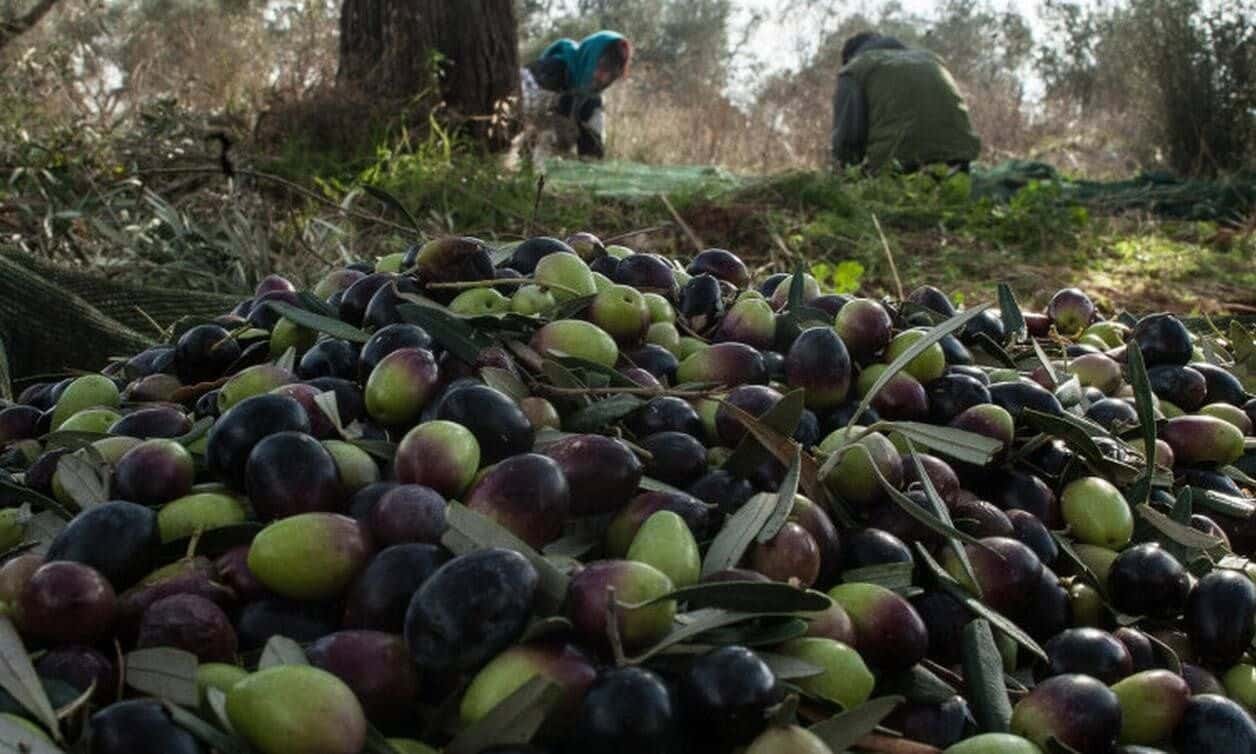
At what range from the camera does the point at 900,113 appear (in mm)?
7664

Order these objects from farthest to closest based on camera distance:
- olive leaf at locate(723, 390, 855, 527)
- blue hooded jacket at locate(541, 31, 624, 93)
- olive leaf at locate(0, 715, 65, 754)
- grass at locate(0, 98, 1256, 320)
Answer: blue hooded jacket at locate(541, 31, 624, 93), grass at locate(0, 98, 1256, 320), olive leaf at locate(723, 390, 855, 527), olive leaf at locate(0, 715, 65, 754)

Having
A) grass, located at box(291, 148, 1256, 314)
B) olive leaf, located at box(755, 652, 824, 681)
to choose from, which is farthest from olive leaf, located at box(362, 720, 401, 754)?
grass, located at box(291, 148, 1256, 314)

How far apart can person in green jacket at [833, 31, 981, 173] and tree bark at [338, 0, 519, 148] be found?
2.65 metres

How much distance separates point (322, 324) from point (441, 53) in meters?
4.71

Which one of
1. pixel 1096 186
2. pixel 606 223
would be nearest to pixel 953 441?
pixel 606 223

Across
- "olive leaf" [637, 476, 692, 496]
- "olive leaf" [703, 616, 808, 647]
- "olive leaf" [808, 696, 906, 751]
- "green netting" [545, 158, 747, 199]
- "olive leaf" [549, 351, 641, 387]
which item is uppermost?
"green netting" [545, 158, 747, 199]

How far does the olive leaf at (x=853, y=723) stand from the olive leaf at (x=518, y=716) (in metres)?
0.17

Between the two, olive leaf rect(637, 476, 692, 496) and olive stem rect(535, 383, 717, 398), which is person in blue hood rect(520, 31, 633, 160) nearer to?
olive stem rect(535, 383, 717, 398)

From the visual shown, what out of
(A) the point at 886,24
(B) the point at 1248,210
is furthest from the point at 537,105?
(A) the point at 886,24

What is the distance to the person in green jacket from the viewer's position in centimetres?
754

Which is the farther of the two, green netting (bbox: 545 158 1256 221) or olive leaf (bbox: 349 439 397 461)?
green netting (bbox: 545 158 1256 221)

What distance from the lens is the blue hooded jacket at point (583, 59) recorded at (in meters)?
10.3

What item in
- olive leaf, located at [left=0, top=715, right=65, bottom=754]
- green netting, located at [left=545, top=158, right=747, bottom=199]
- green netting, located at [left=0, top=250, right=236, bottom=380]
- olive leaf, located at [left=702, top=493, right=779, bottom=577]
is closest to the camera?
olive leaf, located at [left=0, top=715, right=65, bottom=754]

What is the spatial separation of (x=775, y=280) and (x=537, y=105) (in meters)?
7.38
